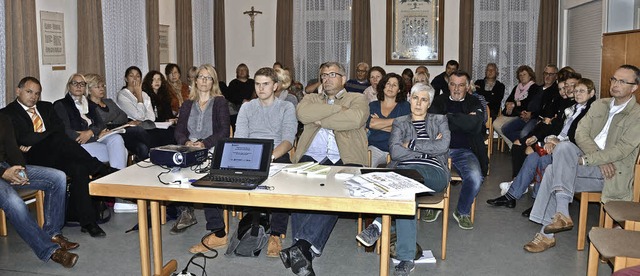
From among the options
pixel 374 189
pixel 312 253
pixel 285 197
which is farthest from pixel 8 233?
pixel 374 189

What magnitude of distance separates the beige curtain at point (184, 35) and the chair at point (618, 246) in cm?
676

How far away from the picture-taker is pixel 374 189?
290 centimetres

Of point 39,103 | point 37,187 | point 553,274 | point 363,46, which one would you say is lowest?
point 553,274

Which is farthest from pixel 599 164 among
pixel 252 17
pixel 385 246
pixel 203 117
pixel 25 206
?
pixel 252 17

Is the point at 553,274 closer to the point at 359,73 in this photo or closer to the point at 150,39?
the point at 359,73

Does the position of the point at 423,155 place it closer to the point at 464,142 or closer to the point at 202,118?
the point at 464,142

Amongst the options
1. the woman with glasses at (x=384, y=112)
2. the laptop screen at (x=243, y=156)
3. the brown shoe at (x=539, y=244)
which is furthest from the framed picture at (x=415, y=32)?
the laptop screen at (x=243, y=156)

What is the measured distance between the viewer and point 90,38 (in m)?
6.41

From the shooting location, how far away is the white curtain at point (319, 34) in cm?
972

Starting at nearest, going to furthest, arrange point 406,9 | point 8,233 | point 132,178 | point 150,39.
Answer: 1. point 132,178
2. point 8,233
3. point 150,39
4. point 406,9

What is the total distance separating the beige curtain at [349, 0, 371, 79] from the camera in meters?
9.55

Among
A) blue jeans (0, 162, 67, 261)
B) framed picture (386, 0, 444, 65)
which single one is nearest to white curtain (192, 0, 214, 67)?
A: framed picture (386, 0, 444, 65)

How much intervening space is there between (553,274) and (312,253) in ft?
4.87

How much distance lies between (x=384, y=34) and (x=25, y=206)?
6850 mm
